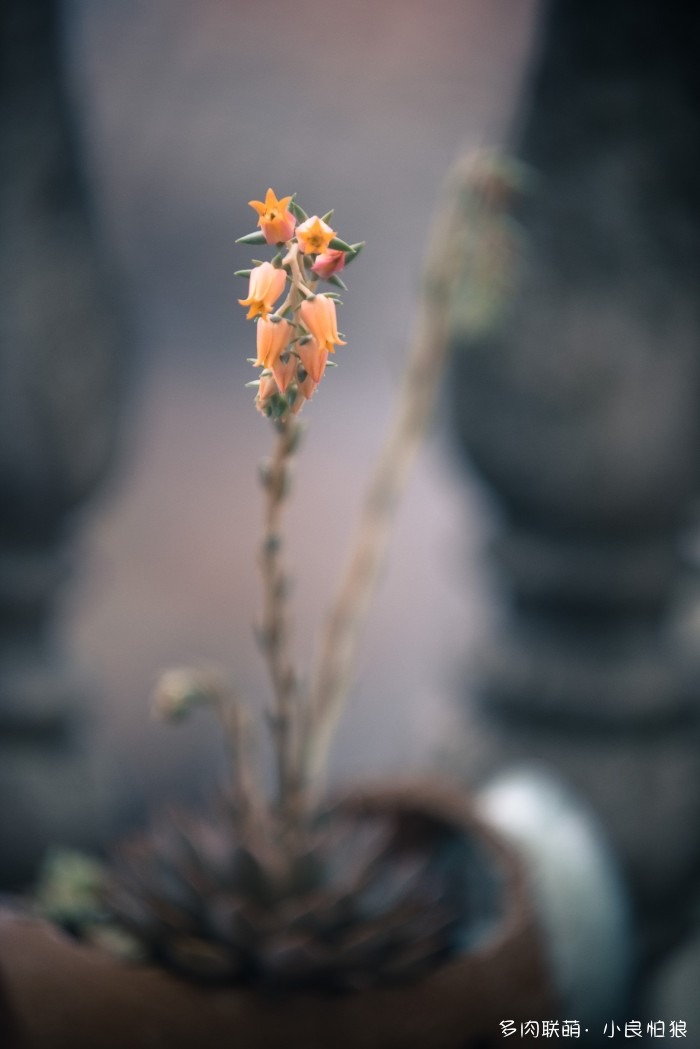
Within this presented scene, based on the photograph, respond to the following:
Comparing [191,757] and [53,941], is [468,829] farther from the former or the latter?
[191,757]

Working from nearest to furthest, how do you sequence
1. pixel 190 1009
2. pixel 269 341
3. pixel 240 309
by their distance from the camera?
pixel 269 341, pixel 190 1009, pixel 240 309

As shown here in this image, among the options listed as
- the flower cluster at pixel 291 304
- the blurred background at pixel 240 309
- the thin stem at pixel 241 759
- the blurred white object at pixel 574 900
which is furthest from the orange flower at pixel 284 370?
the blurred background at pixel 240 309

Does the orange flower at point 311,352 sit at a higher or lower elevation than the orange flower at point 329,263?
lower

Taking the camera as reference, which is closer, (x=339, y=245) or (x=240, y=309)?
(x=339, y=245)

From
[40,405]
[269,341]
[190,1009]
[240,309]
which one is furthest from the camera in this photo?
[240,309]

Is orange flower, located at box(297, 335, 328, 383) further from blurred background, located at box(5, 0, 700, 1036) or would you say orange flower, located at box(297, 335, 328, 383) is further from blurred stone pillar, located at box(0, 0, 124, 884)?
blurred stone pillar, located at box(0, 0, 124, 884)

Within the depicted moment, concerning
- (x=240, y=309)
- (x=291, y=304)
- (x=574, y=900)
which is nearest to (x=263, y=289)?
(x=291, y=304)

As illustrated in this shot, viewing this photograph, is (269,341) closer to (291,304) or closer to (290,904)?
(291,304)

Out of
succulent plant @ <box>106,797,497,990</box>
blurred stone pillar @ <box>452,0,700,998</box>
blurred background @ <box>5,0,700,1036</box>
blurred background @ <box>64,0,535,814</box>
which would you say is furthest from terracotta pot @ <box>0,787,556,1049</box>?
blurred background @ <box>64,0,535,814</box>

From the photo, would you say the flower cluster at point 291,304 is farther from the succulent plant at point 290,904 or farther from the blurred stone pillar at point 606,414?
the blurred stone pillar at point 606,414
